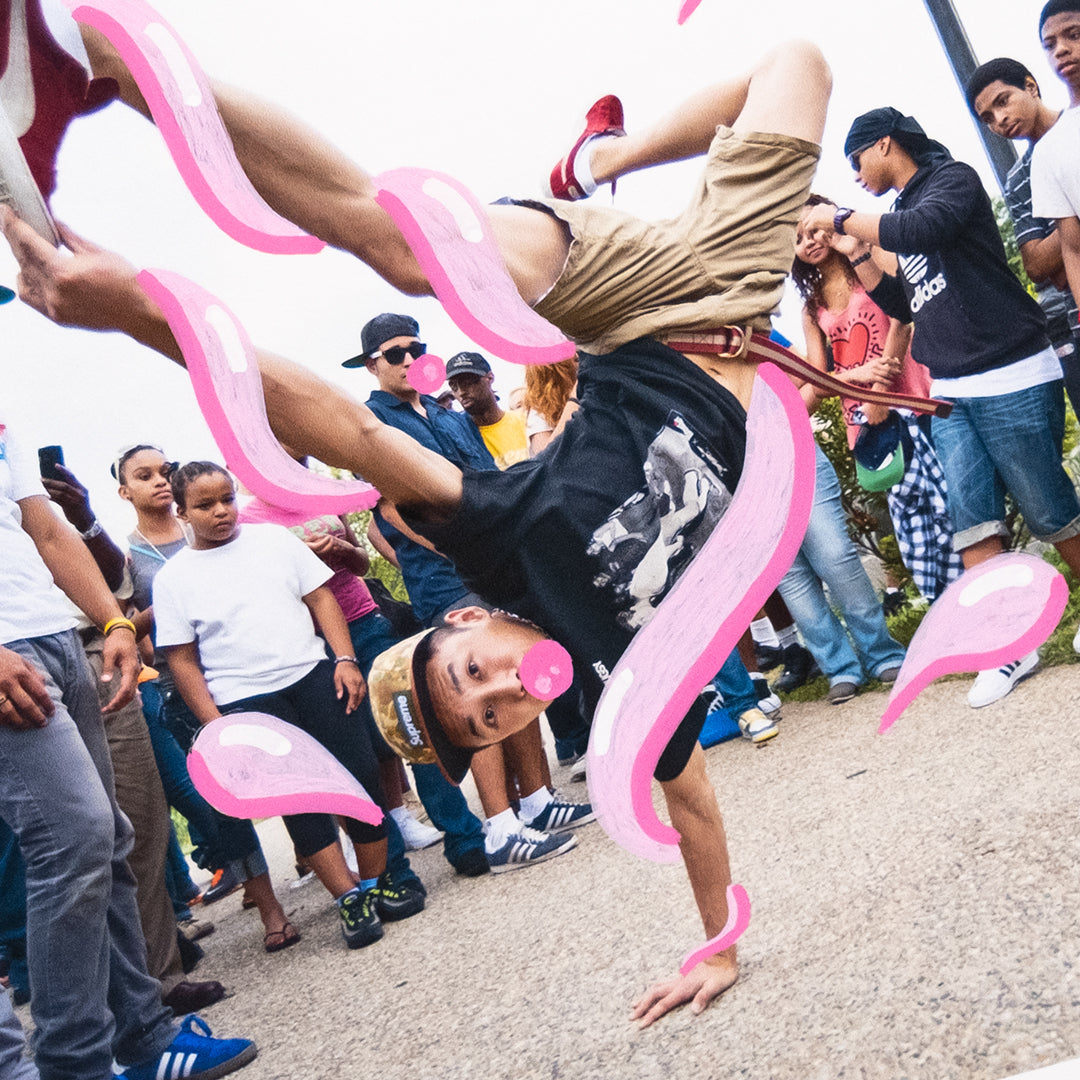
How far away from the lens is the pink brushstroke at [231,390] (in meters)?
1.16

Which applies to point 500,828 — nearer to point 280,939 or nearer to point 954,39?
point 280,939

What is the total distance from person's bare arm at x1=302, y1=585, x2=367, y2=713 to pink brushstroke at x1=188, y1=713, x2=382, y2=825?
1.95 feet

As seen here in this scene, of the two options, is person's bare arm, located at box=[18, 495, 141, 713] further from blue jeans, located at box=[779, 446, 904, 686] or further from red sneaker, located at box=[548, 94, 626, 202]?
blue jeans, located at box=[779, 446, 904, 686]

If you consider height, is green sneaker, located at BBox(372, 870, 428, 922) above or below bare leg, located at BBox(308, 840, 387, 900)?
below

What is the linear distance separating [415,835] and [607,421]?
2685mm

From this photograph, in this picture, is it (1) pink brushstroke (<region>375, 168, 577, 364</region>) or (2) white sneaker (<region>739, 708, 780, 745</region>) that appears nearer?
(1) pink brushstroke (<region>375, 168, 577, 364</region>)

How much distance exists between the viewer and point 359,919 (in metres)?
2.72

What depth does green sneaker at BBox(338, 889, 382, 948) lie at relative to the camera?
267cm

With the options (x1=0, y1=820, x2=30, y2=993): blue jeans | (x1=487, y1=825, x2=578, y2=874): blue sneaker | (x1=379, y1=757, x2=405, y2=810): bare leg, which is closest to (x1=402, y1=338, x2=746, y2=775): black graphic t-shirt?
(x1=487, y1=825, x2=578, y2=874): blue sneaker

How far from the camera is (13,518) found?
6.39 ft

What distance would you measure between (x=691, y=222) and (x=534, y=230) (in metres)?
0.20

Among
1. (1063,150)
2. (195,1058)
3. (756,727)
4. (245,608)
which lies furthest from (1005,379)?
(195,1058)

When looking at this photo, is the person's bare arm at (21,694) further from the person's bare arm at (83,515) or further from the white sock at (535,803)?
the white sock at (535,803)

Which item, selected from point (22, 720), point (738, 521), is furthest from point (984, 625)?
point (22, 720)
